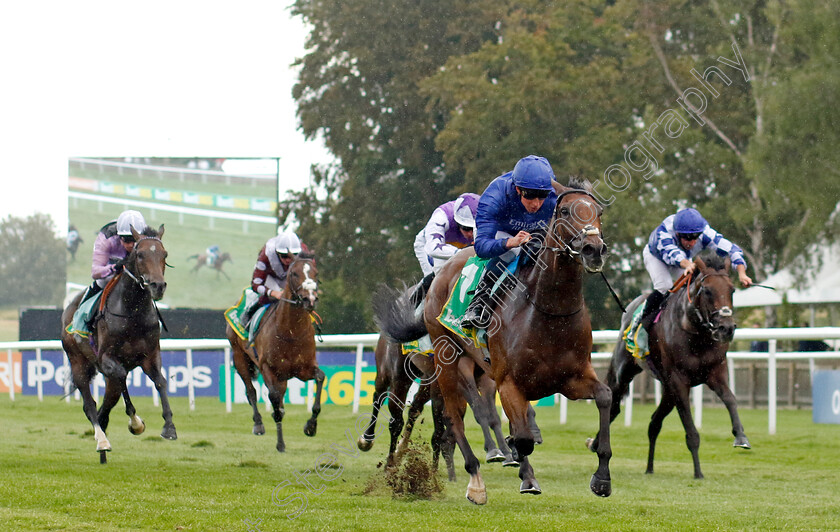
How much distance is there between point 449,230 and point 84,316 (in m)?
3.65

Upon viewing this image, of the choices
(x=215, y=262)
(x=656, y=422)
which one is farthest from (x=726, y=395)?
(x=215, y=262)

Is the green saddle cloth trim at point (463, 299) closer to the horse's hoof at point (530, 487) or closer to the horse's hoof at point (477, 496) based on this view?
the horse's hoof at point (477, 496)

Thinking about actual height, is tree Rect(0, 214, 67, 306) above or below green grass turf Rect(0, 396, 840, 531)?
above

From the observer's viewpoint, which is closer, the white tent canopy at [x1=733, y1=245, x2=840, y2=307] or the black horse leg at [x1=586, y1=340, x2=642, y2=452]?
the black horse leg at [x1=586, y1=340, x2=642, y2=452]

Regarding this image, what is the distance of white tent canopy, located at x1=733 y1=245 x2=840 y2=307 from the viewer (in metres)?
20.4

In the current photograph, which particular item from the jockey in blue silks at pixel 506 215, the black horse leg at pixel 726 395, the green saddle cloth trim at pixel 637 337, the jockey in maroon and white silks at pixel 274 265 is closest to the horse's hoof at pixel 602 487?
the jockey in blue silks at pixel 506 215

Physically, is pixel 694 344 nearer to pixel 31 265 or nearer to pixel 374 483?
pixel 374 483

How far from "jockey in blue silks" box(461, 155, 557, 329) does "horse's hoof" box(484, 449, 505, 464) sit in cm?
74

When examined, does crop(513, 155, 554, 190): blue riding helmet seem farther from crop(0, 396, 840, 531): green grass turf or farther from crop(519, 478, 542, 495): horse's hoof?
crop(0, 396, 840, 531): green grass turf

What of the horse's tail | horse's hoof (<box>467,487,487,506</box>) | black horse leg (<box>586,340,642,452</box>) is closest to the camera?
horse's hoof (<box>467,487,487,506</box>)

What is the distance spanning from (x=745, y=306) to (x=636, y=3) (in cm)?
819

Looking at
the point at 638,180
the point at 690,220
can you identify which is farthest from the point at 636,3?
the point at 690,220

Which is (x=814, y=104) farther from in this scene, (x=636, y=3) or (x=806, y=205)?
(x=636, y=3)

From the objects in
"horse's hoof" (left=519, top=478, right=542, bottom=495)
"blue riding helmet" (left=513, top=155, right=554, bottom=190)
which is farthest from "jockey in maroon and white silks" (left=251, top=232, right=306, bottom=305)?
"horse's hoof" (left=519, top=478, right=542, bottom=495)
